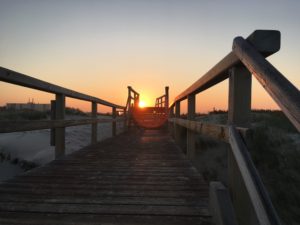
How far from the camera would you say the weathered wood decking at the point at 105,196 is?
5.97 ft

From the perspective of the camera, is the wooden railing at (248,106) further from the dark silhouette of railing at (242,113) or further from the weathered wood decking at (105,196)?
the weathered wood decking at (105,196)

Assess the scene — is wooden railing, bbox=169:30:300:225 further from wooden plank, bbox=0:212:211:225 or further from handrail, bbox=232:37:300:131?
wooden plank, bbox=0:212:211:225

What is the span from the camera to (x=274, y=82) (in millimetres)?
1061

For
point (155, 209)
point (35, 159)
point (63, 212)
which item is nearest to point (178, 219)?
point (155, 209)

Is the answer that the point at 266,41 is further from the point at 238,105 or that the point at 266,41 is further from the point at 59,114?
the point at 59,114

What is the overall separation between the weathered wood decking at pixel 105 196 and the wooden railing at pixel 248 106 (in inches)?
16.4

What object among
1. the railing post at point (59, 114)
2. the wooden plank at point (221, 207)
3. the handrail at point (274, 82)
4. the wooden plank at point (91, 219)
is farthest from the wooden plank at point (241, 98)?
the railing post at point (59, 114)

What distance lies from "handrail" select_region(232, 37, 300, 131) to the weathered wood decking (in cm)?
107

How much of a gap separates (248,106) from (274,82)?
2.02 ft

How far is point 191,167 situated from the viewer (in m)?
3.38

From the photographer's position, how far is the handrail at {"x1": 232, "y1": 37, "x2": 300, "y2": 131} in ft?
2.93

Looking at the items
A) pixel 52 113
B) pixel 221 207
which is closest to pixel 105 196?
pixel 221 207

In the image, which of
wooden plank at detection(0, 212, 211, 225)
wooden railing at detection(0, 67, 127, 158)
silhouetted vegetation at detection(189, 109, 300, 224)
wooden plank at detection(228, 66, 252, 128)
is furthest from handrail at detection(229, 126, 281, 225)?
silhouetted vegetation at detection(189, 109, 300, 224)

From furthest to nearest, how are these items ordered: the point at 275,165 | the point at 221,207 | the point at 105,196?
1. the point at 275,165
2. the point at 105,196
3. the point at 221,207
